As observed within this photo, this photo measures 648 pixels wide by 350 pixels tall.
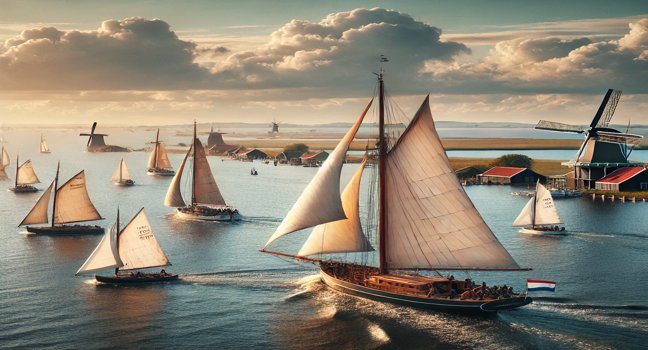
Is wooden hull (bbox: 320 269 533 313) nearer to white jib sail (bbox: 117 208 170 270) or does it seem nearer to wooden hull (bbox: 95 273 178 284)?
wooden hull (bbox: 95 273 178 284)

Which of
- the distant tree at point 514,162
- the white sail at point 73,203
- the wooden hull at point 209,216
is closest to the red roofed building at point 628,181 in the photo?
the distant tree at point 514,162

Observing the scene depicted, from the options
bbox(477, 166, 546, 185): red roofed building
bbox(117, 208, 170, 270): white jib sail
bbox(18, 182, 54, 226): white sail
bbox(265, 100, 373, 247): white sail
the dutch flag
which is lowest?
the dutch flag

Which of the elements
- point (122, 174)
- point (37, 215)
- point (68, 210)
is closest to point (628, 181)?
point (68, 210)

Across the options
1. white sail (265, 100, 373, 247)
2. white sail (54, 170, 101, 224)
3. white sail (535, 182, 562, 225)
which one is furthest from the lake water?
white sail (265, 100, 373, 247)

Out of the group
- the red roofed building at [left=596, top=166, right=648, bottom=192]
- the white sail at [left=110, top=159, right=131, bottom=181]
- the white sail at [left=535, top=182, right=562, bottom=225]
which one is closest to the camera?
the white sail at [left=535, top=182, right=562, bottom=225]

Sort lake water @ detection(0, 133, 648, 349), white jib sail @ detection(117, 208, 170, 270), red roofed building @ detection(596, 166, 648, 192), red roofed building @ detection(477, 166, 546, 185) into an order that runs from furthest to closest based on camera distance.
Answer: red roofed building @ detection(477, 166, 546, 185), red roofed building @ detection(596, 166, 648, 192), white jib sail @ detection(117, 208, 170, 270), lake water @ detection(0, 133, 648, 349)

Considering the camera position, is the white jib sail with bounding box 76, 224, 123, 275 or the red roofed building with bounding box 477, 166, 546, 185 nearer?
the white jib sail with bounding box 76, 224, 123, 275

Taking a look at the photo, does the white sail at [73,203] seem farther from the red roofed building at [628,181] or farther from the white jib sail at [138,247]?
the red roofed building at [628,181]
